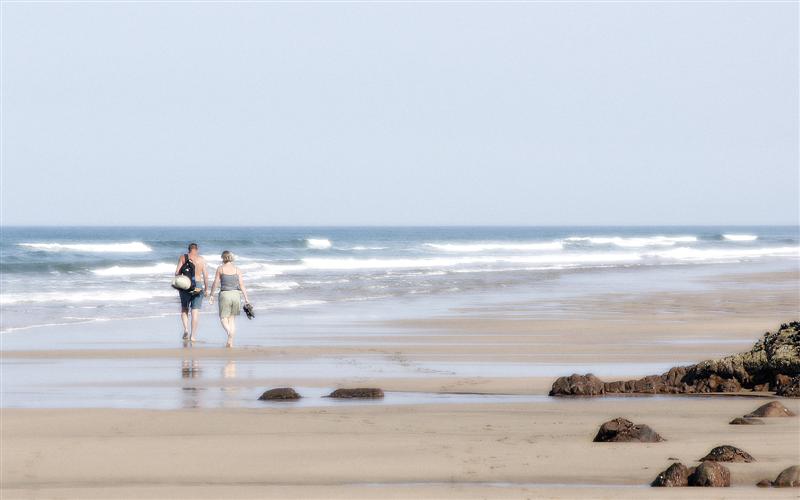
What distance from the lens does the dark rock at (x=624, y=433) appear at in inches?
265

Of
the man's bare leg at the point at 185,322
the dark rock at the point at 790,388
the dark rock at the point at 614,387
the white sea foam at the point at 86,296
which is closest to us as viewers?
the dark rock at the point at 790,388

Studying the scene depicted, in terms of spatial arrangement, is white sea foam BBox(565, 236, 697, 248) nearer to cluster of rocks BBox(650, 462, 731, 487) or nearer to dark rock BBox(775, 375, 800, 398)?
dark rock BBox(775, 375, 800, 398)

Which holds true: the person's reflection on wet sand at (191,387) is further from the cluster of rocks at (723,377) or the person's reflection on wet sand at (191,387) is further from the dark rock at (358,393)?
the cluster of rocks at (723,377)

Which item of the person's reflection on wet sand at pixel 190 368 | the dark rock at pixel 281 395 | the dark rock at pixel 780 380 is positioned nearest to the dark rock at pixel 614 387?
the dark rock at pixel 780 380

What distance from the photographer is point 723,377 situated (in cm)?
895

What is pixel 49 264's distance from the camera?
1459 inches

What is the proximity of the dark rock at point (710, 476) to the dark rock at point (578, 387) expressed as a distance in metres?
3.03

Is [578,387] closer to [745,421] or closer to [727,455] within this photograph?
[745,421]

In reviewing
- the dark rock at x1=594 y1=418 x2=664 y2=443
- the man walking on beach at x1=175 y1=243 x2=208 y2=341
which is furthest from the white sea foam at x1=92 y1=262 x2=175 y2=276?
the dark rock at x1=594 y1=418 x2=664 y2=443

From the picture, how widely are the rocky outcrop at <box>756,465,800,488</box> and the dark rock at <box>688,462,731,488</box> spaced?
0.20m

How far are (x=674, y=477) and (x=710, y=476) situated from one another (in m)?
0.18

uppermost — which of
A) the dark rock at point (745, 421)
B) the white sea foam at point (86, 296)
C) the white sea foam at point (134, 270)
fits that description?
the dark rock at point (745, 421)

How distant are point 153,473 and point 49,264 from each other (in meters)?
32.7

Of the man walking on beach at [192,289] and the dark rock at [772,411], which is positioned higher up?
the man walking on beach at [192,289]
